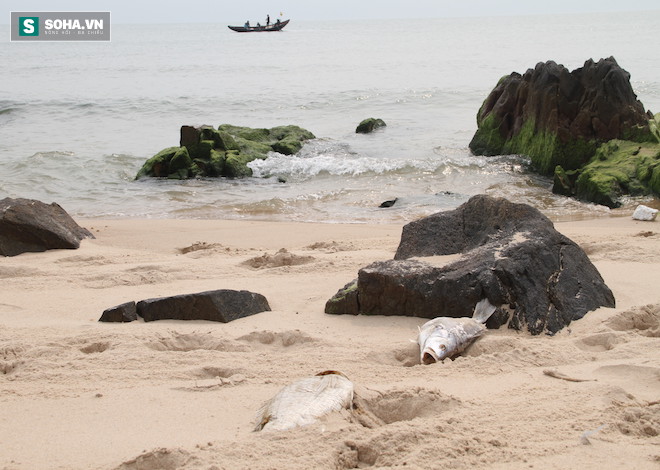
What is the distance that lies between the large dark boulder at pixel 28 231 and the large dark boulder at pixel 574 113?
8.16 meters

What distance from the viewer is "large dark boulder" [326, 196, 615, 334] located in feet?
13.9

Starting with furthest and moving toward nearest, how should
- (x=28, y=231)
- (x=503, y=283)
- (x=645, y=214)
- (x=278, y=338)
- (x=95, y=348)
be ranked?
(x=645, y=214) → (x=28, y=231) → (x=503, y=283) → (x=278, y=338) → (x=95, y=348)

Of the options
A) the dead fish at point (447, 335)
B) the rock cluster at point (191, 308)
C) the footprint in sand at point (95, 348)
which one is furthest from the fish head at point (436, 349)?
the footprint in sand at point (95, 348)

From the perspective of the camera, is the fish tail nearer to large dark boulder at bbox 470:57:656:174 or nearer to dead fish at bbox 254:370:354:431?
dead fish at bbox 254:370:354:431

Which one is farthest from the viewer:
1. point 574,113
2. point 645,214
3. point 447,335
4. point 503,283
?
point 574,113

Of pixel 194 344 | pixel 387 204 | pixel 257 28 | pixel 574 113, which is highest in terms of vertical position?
pixel 257 28

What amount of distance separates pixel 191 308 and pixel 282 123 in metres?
17.0

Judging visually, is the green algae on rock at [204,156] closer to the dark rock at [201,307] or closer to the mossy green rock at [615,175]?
the mossy green rock at [615,175]

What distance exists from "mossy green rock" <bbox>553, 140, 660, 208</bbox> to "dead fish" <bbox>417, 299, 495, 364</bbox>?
6325 millimetres

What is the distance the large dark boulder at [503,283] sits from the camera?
13.9 ft

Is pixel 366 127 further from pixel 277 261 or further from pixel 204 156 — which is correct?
pixel 277 261

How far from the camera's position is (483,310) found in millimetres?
4258

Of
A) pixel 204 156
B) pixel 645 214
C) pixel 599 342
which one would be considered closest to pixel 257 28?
pixel 204 156

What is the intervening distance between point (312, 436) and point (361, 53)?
50983mm
